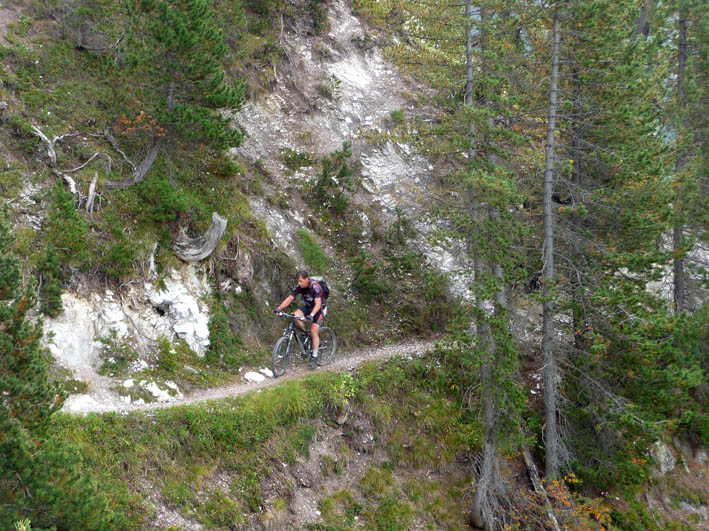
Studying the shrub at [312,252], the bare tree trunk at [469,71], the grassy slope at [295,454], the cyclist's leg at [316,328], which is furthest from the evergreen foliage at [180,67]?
the grassy slope at [295,454]

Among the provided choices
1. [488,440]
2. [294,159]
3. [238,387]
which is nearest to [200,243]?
[238,387]

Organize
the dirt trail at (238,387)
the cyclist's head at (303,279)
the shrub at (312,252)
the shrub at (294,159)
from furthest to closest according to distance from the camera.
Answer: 1. the shrub at (294,159)
2. the shrub at (312,252)
3. the cyclist's head at (303,279)
4. the dirt trail at (238,387)

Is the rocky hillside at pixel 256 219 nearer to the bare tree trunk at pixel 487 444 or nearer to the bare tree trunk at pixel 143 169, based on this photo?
the bare tree trunk at pixel 143 169


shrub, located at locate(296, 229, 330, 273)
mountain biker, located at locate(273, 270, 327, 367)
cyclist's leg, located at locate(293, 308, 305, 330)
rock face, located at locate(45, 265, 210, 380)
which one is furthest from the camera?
shrub, located at locate(296, 229, 330, 273)

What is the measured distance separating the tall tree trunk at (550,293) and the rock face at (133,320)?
29.8 ft

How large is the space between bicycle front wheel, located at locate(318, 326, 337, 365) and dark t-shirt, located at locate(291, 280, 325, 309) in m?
1.19

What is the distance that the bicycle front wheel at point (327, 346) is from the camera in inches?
516

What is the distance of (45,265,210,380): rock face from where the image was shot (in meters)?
9.36

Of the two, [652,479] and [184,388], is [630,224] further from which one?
[184,388]

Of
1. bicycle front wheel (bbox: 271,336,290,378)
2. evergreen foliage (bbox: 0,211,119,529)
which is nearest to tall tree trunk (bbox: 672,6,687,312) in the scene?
bicycle front wheel (bbox: 271,336,290,378)

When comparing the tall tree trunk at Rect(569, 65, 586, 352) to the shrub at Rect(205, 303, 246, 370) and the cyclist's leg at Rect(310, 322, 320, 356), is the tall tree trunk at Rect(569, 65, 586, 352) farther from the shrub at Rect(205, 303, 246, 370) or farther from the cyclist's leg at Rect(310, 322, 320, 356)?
the shrub at Rect(205, 303, 246, 370)

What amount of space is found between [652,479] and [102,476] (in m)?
16.2

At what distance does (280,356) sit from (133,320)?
3.64 metres

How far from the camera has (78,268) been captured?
10.1 m
